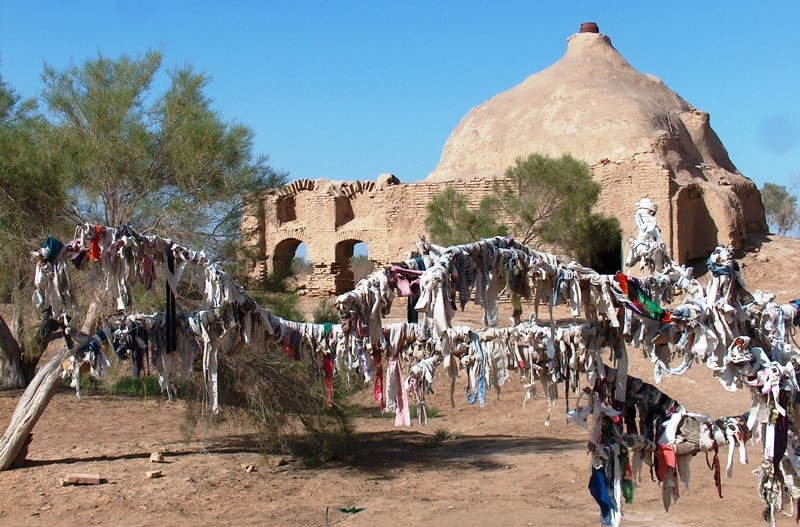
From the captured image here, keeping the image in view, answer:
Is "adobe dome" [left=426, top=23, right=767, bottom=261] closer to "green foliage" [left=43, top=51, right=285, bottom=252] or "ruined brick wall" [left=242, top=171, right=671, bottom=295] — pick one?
"ruined brick wall" [left=242, top=171, right=671, bottom=295]

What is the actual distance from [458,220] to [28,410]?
582 inches

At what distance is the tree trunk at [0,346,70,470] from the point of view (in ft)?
31.0

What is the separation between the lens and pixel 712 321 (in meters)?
5.03

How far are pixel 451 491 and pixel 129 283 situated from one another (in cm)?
478

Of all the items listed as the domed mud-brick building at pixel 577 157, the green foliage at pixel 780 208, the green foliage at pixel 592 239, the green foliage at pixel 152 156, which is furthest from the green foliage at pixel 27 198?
the green foliage at pixel 780 208

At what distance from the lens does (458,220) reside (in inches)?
903

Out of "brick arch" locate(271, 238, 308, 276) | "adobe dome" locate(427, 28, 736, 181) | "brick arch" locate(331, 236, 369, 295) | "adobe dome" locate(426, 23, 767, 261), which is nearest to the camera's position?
"adobe dome" locate(426, 23, 767, 261)

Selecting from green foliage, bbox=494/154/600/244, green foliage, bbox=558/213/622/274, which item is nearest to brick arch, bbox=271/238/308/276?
green foliage, bbox=494/154/600/244

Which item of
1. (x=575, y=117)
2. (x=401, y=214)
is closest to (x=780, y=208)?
(x=575, y=117)

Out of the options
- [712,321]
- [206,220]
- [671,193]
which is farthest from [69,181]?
[671,193]

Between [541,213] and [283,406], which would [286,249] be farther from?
[283,406]

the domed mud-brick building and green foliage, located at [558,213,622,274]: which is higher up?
the domed mud-brick building

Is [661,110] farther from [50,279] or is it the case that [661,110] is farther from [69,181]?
[50,279]

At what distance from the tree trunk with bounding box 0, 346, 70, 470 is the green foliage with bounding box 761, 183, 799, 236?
42604 mm
